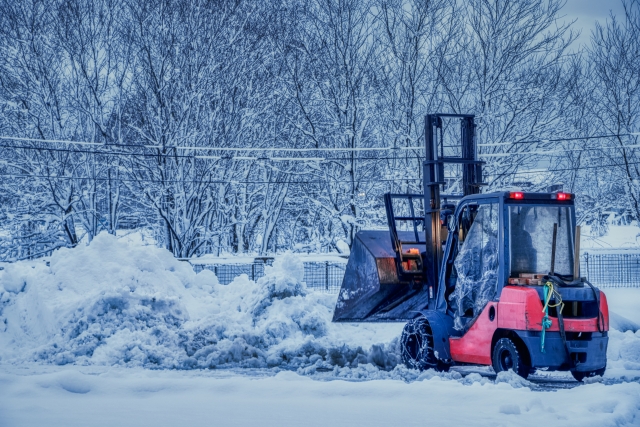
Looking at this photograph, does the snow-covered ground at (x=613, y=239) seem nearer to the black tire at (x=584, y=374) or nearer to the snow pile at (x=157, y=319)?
the snow pile at (x=157, y=319)

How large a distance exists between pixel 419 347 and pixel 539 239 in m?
2.13

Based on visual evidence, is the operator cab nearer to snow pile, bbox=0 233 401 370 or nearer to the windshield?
the windshield

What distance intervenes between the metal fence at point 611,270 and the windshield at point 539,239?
16259mm

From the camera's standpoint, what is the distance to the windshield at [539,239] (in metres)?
8.50

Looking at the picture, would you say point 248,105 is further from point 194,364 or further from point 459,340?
point 459,340

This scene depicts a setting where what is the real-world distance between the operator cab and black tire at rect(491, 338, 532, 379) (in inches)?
20.4

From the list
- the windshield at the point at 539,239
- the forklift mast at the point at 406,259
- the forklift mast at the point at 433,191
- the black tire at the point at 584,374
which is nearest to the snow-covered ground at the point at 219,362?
the black tire at the point at 584,374

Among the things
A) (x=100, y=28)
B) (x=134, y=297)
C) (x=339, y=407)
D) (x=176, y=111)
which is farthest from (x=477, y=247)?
(x=100, y=28)

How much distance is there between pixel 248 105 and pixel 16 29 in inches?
328

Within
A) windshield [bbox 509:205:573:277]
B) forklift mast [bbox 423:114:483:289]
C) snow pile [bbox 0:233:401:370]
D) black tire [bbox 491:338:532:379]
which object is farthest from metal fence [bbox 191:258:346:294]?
windshield [bbox 509:205:573:277]

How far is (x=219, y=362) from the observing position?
1113 centimetres

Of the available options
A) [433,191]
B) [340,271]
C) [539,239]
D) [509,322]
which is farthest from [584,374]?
[340,271]

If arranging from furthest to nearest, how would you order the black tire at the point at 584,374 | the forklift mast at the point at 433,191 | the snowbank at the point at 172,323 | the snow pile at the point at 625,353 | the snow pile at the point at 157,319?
the snow pile at the point at 157,319
the snowbank at the point at 172,323
the snow pile at the point at 625,353
the forklift mast at the point at 433,191
the black tire at the point at 584,374

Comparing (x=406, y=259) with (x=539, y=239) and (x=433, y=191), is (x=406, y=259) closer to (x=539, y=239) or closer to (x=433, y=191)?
(x=433, y=191)
